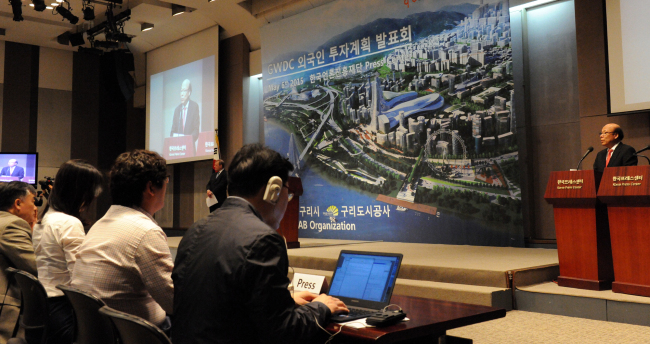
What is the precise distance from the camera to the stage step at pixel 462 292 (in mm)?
3469

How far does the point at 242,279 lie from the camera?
1.17 m

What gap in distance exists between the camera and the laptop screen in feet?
5.09

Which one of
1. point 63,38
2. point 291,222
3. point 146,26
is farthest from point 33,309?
point 63,38

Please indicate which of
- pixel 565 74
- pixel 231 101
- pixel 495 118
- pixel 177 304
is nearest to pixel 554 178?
pixel 495 118

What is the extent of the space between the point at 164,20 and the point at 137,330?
884 centimetres

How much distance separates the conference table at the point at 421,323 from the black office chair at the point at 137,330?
424 mm

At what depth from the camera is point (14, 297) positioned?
2486 millimetres

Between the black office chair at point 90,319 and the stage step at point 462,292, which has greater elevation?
the black office chair at point 90,319

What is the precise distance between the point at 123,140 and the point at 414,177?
735 cm

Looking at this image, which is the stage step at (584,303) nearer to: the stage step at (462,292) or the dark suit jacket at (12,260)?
the stage step at (462,292)

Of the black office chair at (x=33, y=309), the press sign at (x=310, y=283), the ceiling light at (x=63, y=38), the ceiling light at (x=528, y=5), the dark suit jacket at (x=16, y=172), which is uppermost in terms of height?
the ceiling light at (x=63, y=38)

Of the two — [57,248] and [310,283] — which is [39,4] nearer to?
[57,248]

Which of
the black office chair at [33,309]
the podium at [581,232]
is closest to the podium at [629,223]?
the podium at [581,232]

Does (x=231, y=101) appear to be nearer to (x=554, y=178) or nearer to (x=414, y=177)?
(x=414, y=177)
